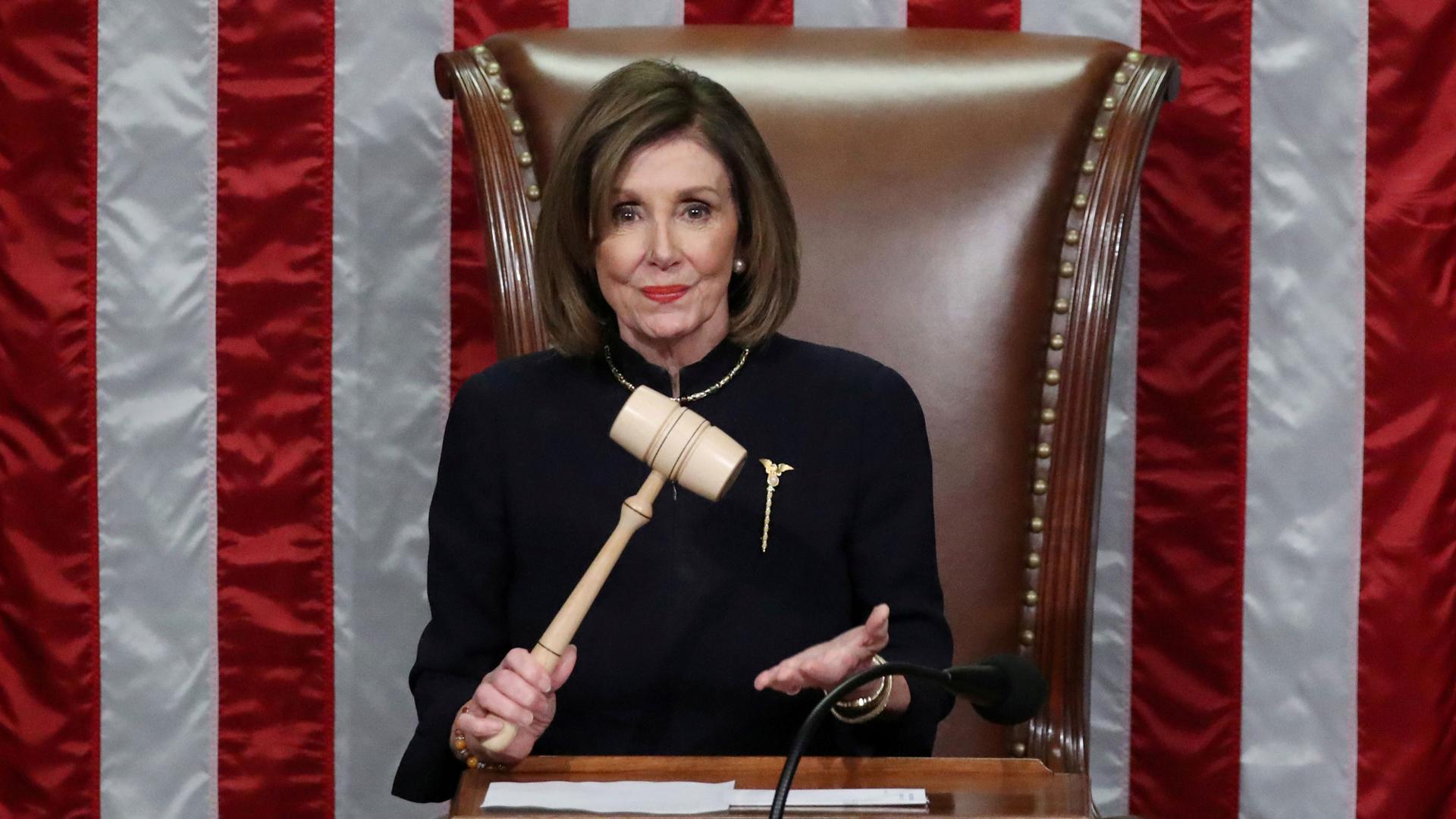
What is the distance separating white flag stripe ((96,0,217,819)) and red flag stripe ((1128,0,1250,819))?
128 centimetres

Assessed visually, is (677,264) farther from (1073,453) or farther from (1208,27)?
(1208,27)

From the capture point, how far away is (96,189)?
2.31 meters

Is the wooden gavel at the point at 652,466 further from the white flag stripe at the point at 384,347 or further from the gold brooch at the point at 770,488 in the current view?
the white flag stripe at the point at 384,347

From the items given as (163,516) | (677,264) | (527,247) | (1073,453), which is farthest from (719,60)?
(163,516)

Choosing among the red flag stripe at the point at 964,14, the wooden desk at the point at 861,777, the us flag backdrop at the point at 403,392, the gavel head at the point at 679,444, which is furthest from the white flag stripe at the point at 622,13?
the wooden desk at the point at 861,777

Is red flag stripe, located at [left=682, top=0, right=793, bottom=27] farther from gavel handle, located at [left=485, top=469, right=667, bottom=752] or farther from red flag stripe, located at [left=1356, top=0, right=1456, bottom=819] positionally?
gavel handle, located at [left=485, top=469, right=667, bottom=752]

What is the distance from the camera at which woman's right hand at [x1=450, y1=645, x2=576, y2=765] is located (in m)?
1.33

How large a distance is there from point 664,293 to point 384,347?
0.76 metres

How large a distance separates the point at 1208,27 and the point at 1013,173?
0.48 m

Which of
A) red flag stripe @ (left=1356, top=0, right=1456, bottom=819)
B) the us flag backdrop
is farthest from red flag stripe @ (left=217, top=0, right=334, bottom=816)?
red flag stripe @ (left=1356, top=0, right=1456, bottom=819)

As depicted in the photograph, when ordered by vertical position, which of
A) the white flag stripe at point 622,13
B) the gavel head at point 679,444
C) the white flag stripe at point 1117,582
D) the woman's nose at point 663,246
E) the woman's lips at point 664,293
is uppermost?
the white flag stripe at point 622,13

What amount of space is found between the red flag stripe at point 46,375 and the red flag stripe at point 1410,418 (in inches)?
68.0

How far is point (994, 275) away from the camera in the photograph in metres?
2.00

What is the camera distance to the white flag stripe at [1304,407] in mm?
2273
